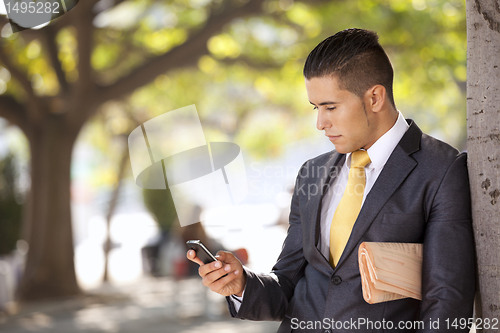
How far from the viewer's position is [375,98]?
200 centimetres

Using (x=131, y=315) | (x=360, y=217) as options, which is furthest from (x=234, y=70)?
(x=360, y=217)

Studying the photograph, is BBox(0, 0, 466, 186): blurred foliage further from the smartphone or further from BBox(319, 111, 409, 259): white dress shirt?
the smartphone

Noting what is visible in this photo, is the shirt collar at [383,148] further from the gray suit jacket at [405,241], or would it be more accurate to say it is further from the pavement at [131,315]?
the pavement at [131,315]

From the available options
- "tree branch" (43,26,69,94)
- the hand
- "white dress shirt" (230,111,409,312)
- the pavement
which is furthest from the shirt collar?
"tree branch" (43,26,69,94)

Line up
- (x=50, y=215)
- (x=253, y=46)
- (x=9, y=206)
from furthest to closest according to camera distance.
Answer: (x=9, y=206) < (x=253, y=46) < (x=50, y=215)

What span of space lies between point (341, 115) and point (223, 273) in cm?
77

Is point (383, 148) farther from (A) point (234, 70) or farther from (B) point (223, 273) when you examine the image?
(A) point (234, 70)

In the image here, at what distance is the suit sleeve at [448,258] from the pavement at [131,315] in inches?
229

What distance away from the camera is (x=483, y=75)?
6.21 feet

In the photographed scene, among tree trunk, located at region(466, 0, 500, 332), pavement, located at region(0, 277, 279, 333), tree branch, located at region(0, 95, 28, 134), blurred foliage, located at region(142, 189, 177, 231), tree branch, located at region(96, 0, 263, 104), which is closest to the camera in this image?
tree trunk, located at region(466, 0, 500, 332)

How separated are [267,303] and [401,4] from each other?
23.1ft

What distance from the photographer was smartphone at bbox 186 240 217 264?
1903 mm

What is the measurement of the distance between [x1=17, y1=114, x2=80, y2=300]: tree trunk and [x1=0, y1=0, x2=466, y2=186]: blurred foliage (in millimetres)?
1159

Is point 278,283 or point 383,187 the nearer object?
point 383,187
